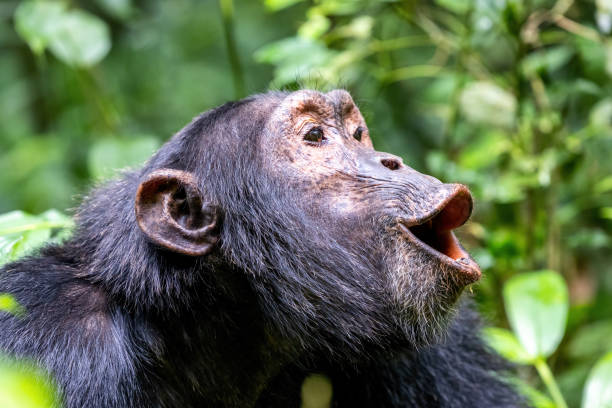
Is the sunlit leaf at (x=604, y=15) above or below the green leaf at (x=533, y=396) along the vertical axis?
above

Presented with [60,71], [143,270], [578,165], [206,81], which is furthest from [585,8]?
[60,71]

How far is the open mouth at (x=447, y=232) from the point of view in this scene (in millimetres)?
2182

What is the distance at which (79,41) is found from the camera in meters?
3.86

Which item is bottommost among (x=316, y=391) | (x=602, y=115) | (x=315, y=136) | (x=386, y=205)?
(x=316, y=391)

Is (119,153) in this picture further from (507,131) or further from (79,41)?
(507,131)

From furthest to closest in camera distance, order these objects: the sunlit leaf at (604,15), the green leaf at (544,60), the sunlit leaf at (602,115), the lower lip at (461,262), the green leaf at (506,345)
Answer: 1. the green leaf at (544,60)
2. the sunlit leaf at (602,115)
3. the sunlit leaf at (604,15)
4. the green leaf at (506,345)
5. the lower lip at (461,262)

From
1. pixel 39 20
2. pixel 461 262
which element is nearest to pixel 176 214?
pixel 461 262

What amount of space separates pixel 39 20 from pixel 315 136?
206 cm

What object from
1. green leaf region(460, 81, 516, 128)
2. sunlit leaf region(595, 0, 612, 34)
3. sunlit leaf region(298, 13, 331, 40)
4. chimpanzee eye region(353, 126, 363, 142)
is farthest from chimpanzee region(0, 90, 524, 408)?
sunlit leaf region(595, 0, 612, 34)

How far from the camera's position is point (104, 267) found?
7.93ft

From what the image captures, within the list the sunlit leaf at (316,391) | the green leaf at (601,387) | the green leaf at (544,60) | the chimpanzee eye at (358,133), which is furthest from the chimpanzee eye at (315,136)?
the green leaf at (544,60)

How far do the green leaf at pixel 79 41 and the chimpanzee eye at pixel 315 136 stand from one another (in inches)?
70.4

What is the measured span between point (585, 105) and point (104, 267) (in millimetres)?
2688

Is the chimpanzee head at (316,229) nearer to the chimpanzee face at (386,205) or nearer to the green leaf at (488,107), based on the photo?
the chimpanzee face at (386,205)
